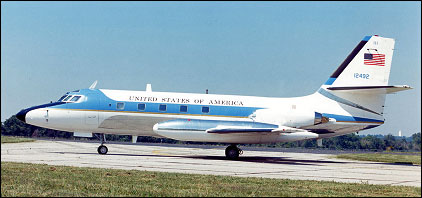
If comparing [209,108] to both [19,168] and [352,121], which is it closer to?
[352,121]

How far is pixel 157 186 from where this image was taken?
12.7 meters

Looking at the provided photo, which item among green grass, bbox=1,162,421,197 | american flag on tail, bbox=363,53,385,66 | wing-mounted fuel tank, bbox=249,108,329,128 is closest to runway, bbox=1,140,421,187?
green grass, bbox=1,162,421,197

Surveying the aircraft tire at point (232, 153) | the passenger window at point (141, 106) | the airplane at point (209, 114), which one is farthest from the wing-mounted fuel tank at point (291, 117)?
the passenger window at point (141, 106)

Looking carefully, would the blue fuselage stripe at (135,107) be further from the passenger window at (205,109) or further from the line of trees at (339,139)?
the line of trees at (339,139)

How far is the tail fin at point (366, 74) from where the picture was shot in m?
29.4

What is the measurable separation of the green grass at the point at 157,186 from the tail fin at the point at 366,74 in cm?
1560

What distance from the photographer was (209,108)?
27.7m

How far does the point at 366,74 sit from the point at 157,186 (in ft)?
66.1

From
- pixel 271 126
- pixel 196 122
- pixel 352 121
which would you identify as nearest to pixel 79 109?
pixel 196 122

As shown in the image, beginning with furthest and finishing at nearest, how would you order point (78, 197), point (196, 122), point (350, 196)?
point (196, 122) → point (350, 196) → point (78, 197)

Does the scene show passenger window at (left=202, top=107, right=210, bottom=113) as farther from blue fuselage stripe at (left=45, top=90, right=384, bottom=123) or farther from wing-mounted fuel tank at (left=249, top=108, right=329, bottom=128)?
wing-mounted fuel tank at (left=249, top=108, right=329, bottom=128)

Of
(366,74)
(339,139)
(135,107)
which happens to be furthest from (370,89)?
(339,139)

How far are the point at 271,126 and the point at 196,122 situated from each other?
13.6 feet

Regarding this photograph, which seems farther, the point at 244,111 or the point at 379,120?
the point at 379,120
